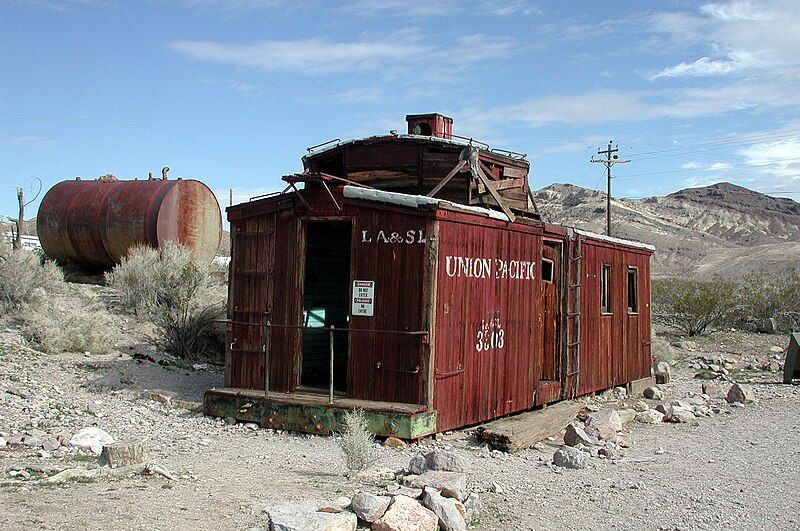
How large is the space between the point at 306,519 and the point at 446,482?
1.61m

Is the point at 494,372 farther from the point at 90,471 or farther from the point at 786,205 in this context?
the point at 786,205

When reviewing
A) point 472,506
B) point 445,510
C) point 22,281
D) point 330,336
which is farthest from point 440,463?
point 22,281

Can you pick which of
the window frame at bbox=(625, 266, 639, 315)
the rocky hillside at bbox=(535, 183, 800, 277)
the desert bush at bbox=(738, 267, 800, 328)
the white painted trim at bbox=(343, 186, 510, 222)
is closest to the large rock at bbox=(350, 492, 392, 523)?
the white painted trim at bbox=(343, 186, 510, 222)

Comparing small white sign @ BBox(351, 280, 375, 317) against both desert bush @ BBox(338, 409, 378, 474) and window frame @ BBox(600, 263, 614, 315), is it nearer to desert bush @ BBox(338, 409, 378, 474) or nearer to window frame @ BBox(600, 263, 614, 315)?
desert bush @ BBox(338, 409, 378, 474)

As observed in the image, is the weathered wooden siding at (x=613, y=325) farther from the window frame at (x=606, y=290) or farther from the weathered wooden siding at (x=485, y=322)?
the weathered wooden siding at (x=485, y=322)

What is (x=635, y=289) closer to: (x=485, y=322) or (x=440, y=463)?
(x=485, y=322)

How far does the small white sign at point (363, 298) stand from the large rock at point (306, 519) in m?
4.58

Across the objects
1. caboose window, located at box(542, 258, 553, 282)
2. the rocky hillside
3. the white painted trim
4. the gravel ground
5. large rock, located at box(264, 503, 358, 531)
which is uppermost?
the rocky hillside

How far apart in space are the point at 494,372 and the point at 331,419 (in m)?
2.61

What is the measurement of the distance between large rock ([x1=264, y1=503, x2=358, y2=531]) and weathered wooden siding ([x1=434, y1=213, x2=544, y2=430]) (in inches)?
167

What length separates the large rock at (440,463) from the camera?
7681mm

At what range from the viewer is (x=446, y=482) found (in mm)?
6961

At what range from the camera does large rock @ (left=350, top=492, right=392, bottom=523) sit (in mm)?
6102

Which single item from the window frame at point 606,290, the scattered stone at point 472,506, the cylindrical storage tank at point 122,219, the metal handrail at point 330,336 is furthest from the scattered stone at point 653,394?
the cylindrical storage tank at point 122,219
